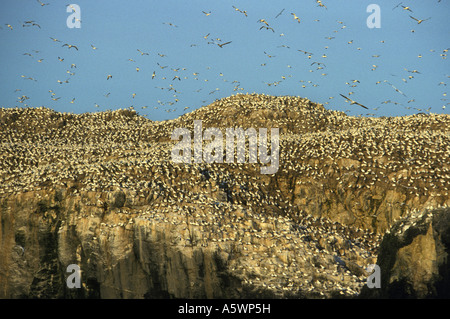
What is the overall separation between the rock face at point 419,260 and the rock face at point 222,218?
0.11m

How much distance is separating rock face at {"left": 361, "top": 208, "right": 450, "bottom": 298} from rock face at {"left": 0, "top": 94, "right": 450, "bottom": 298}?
109mm

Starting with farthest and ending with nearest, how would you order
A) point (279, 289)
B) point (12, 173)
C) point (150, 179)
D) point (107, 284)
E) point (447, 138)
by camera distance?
point (447, 138) → point (12, 173) → point (150, 179) → point (107, 284) → point (279, 289)

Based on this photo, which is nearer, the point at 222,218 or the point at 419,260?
the point at 419,260

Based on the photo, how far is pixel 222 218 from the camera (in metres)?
57.1

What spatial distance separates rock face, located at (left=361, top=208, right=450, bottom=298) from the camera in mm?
49438

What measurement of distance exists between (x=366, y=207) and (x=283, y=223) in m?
11.6

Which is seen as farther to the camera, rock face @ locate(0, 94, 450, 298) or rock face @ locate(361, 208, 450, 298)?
rock face @ locate(0, 94, 450, 298)

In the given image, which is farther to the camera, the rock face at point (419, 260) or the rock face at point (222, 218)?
the rock face at point (222, 218)

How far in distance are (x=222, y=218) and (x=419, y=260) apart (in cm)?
1690

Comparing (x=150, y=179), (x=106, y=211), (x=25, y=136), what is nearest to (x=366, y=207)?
(x=150, y=179)

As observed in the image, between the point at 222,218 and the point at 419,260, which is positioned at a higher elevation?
the point at 222,218

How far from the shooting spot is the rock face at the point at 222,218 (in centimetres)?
5297

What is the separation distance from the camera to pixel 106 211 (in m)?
57.2

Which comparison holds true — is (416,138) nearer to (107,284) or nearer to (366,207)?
(366,207)
